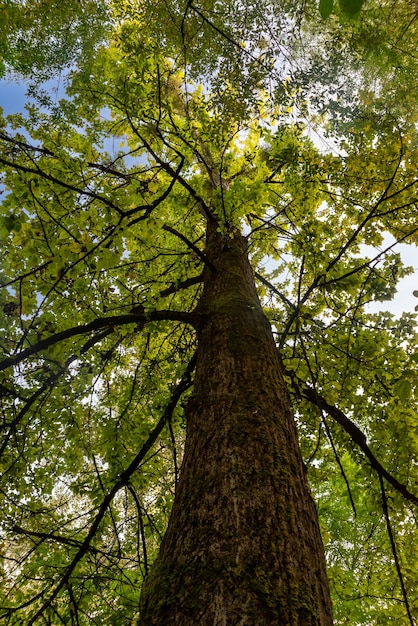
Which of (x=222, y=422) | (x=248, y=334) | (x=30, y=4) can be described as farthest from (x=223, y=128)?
(x=30, y=4)

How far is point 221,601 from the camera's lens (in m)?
0.99

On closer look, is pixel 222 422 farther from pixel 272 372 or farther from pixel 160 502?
pixel 160 502

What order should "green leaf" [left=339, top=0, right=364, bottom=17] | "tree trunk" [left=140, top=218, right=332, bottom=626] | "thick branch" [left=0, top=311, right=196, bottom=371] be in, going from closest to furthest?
"green leaf" [left=339, top=0, right=364, bottom=17] → "tree trunk" [left=140, top=218, right=332, bottom=626] → "thick branch" [left=0, top=311, right=196, bottom=371]

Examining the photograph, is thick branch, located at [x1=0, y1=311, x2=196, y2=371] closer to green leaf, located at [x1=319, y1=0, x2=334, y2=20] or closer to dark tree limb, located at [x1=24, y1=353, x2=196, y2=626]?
dark tree limb, located at [x1=24, y1=353, x2=196, y2=626]

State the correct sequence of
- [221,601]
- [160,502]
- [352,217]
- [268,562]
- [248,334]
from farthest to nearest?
[352,217], [160,502], [248,334], [268,562], [221,601]

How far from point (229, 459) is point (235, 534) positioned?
13.3 inches

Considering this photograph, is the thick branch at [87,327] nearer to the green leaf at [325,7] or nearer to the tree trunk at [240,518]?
the tree trunk at [240,518]

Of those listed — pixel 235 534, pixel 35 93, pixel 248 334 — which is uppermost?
pixel 35 93

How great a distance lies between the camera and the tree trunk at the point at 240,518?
3.30 ft

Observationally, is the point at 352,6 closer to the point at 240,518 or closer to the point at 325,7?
the point at 325,7

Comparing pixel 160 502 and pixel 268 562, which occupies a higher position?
pixel 160 502

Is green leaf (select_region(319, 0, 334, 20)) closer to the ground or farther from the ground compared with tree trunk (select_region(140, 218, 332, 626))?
farther from the ground

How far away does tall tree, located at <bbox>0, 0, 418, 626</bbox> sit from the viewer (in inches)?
52.1

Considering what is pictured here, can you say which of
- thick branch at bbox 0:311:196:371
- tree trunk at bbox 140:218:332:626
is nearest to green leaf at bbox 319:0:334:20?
tree trunk at bbox 140:218:332:626
